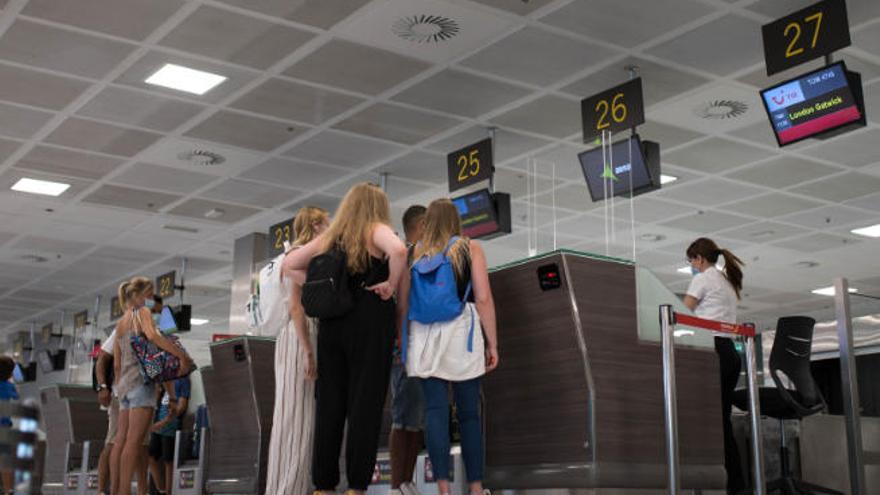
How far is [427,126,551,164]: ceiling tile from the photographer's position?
1127 cm

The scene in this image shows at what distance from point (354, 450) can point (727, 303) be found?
2932mm

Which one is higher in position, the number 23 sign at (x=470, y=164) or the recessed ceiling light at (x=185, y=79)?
the recessed ceiling light at (x=185, y=79)

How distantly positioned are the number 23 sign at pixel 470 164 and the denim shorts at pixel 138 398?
17.3 feet

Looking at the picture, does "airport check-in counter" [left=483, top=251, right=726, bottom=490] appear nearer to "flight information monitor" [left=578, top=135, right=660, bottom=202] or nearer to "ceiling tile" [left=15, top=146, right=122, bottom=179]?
"flight information monitor" [left=578, top=135, right=660, bottom=202]

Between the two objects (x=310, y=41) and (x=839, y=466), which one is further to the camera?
(x=310, y=41)

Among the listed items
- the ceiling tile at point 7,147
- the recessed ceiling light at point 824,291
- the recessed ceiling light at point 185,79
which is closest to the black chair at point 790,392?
the recessed ceiling light at point 185,79

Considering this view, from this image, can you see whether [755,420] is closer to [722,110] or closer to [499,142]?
[722,110]

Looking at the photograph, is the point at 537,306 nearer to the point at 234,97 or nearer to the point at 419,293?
the point at 419,293

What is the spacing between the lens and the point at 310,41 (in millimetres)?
8859

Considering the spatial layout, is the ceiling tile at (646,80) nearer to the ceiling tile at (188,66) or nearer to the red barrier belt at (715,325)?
the ceiling tile at (188,66)

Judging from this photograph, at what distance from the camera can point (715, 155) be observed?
1192 cm

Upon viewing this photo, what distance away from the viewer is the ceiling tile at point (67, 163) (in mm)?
11883

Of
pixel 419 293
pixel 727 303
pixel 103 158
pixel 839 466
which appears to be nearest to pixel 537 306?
pixel 419 293

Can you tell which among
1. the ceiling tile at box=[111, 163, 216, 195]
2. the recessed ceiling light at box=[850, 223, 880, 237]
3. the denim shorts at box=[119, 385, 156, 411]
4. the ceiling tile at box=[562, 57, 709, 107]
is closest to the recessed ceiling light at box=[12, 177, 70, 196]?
the ceiling tile at box=[111, 163, 216, 195]
